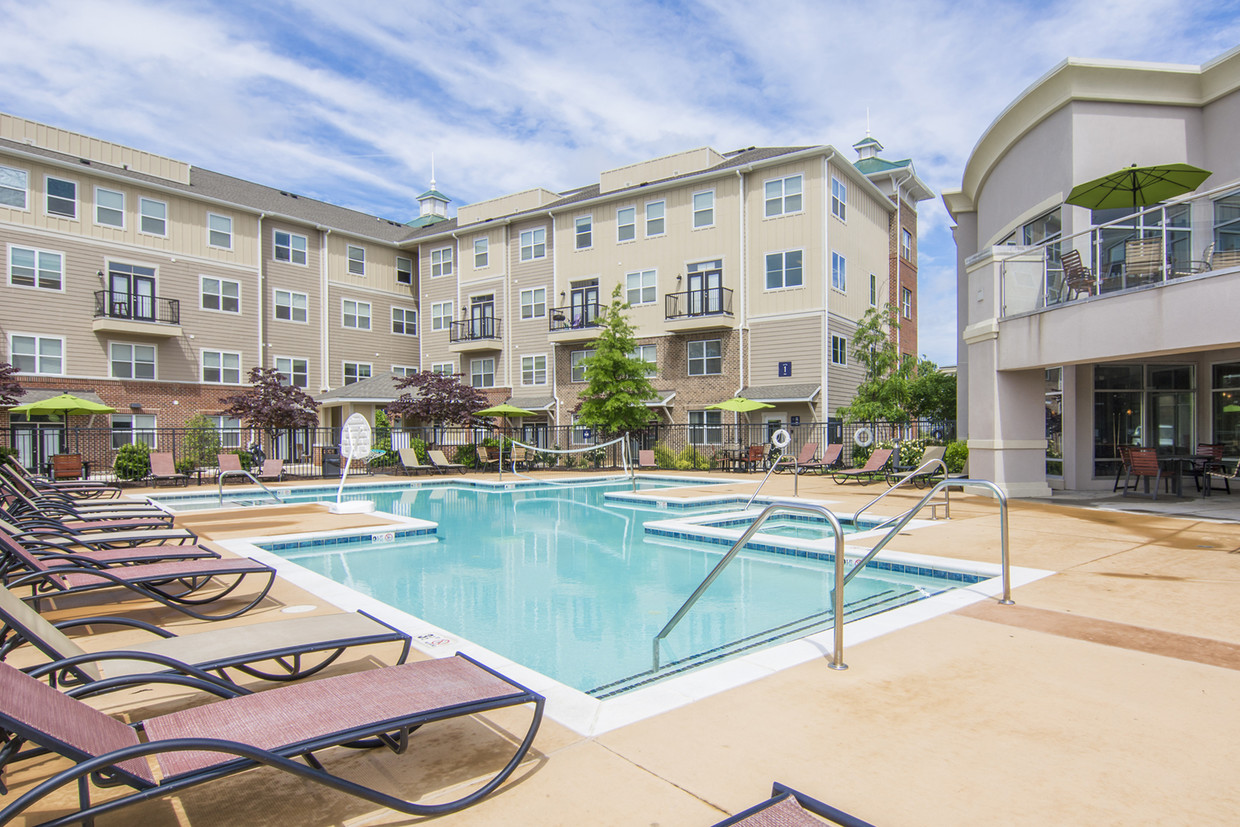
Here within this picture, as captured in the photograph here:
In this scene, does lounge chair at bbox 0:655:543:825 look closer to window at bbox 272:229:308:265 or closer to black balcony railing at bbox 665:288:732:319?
black balcony railing at bbox 665:288:732:319

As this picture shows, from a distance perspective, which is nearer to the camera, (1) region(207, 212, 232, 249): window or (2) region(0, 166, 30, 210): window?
(2) region(0, 166, 30, 210): window

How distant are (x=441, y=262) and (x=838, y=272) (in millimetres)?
21262

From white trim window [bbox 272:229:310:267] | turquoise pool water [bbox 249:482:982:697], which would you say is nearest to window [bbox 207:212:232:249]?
white trim window [bbox 272:229:310:267]

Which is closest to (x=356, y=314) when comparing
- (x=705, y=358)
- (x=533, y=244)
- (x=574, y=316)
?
(x=533, y=244)

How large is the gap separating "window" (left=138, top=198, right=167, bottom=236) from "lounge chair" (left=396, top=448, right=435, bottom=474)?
14.6m

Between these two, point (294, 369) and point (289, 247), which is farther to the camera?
point (289, 247)

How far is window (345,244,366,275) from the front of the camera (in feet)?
117

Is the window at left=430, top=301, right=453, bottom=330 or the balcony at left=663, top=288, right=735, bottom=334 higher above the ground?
the window at left=430, top=301, right=453, bottom=330

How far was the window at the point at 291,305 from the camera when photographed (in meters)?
32.8

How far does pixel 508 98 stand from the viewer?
2186 cm

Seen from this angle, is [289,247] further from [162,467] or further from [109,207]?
[162,467]

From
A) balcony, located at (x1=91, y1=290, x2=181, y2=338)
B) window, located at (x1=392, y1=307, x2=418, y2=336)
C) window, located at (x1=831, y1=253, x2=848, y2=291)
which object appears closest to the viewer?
window, located at (x1=831, y1=253, x2=848, y2=291)

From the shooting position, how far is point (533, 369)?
33.6 m

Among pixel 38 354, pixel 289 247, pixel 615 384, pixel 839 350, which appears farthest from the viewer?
pixel 289 247
